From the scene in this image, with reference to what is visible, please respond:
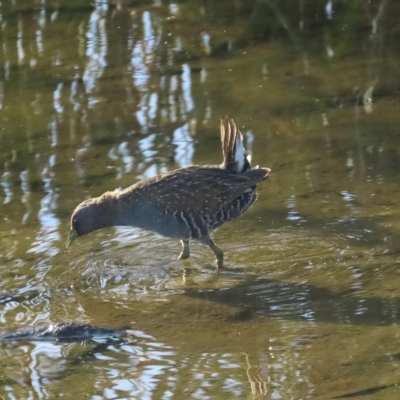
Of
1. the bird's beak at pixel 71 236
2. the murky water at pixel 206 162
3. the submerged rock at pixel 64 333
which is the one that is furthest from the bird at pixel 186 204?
the submerged rock at pixel 64 333

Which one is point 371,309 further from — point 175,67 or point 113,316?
point 175,67

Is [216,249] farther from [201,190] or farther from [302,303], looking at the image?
[302,303]

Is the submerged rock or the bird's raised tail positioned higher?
the bird's raised tail

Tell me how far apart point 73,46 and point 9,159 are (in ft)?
10.1

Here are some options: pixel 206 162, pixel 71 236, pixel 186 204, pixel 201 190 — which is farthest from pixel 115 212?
pixel 206 162

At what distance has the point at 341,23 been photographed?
34.4 feet

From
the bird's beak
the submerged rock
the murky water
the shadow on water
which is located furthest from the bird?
the submerged rock

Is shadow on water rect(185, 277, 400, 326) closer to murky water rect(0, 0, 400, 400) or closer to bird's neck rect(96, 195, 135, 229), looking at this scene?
murky water rect(0, 0, 400, 400)

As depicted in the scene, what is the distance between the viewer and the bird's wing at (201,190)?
20.6ft

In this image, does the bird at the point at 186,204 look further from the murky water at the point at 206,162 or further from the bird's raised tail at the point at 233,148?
the murky water at the point at 206,162

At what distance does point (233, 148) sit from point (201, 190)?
352mm

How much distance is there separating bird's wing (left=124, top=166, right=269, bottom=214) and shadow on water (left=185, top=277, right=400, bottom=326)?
0.68 metres

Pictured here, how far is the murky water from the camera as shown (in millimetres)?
4816

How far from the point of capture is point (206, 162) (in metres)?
7.47
